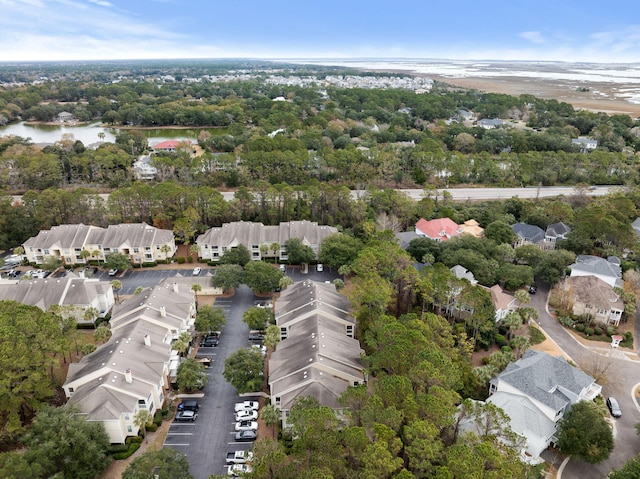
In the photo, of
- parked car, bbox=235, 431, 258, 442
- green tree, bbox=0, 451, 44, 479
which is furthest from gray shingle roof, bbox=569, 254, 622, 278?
green tree, bbox=0, 451, 44, 479

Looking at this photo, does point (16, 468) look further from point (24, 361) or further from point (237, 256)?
point (237, 256)

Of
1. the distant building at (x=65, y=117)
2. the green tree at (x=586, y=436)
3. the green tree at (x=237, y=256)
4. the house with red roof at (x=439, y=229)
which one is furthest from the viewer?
the distant building at (x=65, y=117)

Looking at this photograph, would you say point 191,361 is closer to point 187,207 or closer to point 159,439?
point 159,439

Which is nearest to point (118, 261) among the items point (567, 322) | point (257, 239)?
point (257, 239)

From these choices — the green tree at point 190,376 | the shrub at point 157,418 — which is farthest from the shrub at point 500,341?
the shrub at point 157,418

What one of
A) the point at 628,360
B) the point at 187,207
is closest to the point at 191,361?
the point at 187,207

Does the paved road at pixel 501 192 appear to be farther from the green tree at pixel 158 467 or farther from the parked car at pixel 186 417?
the green tree at pixel 158 467
